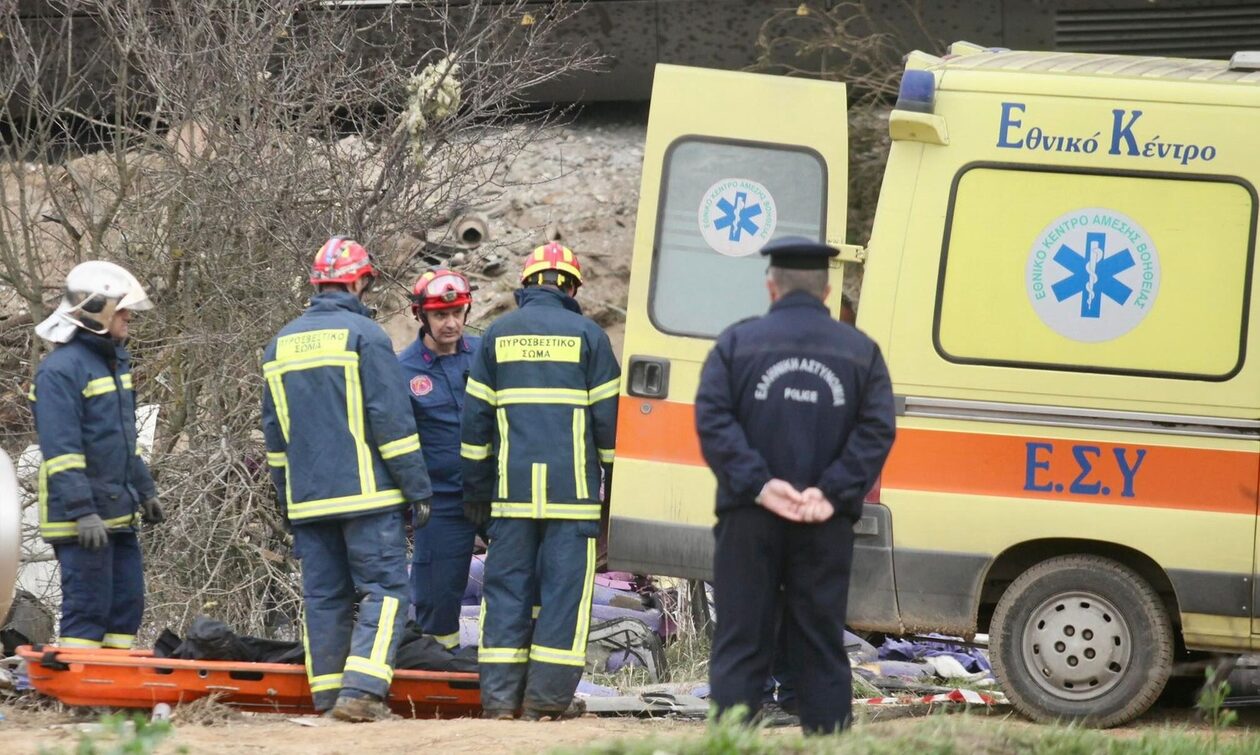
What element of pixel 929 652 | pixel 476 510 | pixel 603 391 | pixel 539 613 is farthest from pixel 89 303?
pixel 929 652

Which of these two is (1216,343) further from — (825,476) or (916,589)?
(825,476)

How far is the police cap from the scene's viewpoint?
4.89 meters

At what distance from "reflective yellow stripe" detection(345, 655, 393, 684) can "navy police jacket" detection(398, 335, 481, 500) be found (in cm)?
125

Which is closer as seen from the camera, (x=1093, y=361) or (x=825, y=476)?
(x=825, y=476)

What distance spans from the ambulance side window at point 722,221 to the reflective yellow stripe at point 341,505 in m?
1.29

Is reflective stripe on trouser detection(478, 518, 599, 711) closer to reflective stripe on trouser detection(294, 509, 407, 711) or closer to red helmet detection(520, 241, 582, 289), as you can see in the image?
reflective stripe on trouser detection(294, 509, 407, 711)

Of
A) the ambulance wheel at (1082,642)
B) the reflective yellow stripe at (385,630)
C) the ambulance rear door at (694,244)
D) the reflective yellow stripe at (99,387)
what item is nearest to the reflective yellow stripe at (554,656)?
the ambulance rear door at (694,244)

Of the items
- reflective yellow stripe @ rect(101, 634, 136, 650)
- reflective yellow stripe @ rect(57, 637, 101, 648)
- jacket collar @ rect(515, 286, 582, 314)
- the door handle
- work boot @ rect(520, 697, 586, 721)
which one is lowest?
work boot @ rect(520, 697, 586, 721)

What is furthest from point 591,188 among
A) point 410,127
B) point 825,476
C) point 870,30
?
point 825,476

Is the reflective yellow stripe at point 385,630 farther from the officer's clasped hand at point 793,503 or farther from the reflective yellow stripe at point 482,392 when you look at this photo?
the officer's clasped hand at point 793,503

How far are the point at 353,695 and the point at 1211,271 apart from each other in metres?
3.55

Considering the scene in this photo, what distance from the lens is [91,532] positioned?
6375 mm

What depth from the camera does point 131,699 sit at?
20.4 feet

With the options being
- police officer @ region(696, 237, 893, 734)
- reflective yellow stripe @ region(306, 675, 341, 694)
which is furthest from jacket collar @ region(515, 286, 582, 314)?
police officer @ region(696, 237, 893, 734)
